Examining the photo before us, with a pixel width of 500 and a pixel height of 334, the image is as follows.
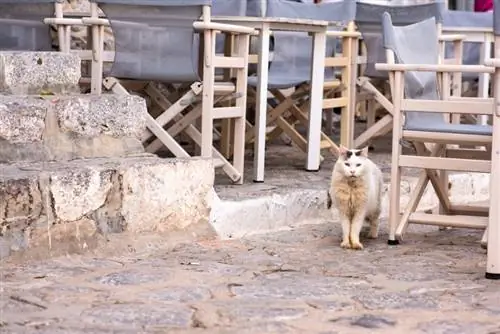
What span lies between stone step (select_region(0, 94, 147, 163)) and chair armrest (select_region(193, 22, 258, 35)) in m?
0.44

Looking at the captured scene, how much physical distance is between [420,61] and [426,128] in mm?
426

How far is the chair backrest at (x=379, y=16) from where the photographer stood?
6.42 meters

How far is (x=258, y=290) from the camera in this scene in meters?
3.87

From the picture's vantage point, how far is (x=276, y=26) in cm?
565

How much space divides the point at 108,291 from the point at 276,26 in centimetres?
228

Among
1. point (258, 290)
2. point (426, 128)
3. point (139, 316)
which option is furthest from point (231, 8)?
point (139, 316)

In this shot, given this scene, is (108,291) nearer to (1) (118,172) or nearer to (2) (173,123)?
(1) (118,172)

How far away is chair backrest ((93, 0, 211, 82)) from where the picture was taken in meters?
5.05

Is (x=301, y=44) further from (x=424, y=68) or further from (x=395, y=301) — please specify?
(x=395, y=301)

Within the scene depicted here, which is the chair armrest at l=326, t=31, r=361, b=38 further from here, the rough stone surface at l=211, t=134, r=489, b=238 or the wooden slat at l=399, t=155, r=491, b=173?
→ the wooden slat at l=399, t=155, r=491, b=173

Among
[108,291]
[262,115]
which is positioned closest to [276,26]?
[262,115]

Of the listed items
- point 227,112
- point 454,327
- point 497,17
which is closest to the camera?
point 454,327

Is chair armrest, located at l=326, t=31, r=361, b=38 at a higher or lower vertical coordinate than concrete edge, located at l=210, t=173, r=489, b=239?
higher

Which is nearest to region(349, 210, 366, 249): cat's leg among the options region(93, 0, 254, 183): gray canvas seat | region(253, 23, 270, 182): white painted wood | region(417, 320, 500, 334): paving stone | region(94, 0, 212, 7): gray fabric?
region(93, 0, 254, 183): gray canvas seat
